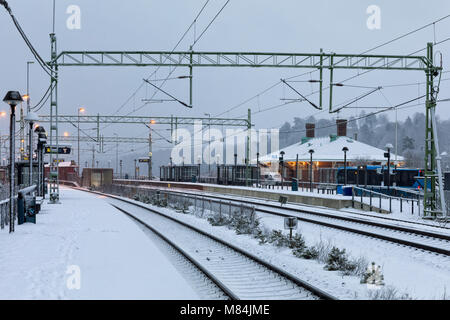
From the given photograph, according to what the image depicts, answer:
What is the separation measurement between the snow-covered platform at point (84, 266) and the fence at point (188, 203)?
5490mm

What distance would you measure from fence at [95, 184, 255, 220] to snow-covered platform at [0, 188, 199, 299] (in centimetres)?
549

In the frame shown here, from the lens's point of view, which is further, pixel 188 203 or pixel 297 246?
pixel 188 203

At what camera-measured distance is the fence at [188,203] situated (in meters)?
22.2

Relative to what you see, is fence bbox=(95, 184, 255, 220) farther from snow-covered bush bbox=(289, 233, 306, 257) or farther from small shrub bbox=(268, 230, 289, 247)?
snow-covered bush bbox=(289, 233, 306, 257)

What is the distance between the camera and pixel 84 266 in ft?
36.5

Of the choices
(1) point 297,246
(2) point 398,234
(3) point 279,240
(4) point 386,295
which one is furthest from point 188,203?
(4) point 386,295

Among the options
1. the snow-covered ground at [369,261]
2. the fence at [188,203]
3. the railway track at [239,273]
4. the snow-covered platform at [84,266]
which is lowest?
the snow-covered ground at [369,261]

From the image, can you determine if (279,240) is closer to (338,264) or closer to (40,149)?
(338,264)

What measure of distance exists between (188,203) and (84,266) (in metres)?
18.5

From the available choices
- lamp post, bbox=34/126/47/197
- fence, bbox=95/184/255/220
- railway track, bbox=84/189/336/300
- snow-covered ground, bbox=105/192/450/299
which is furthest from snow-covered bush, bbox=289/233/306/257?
lamp post, bbox=34/126/47/197

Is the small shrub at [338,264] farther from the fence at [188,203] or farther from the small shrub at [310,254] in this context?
the fence at [188,203]

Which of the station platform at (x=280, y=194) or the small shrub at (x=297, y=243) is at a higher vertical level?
the station platform at (x=280, y=194)

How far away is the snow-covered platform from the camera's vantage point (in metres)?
8.77

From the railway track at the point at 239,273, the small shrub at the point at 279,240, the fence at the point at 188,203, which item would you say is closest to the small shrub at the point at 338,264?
the railway track at the point at 239,273
